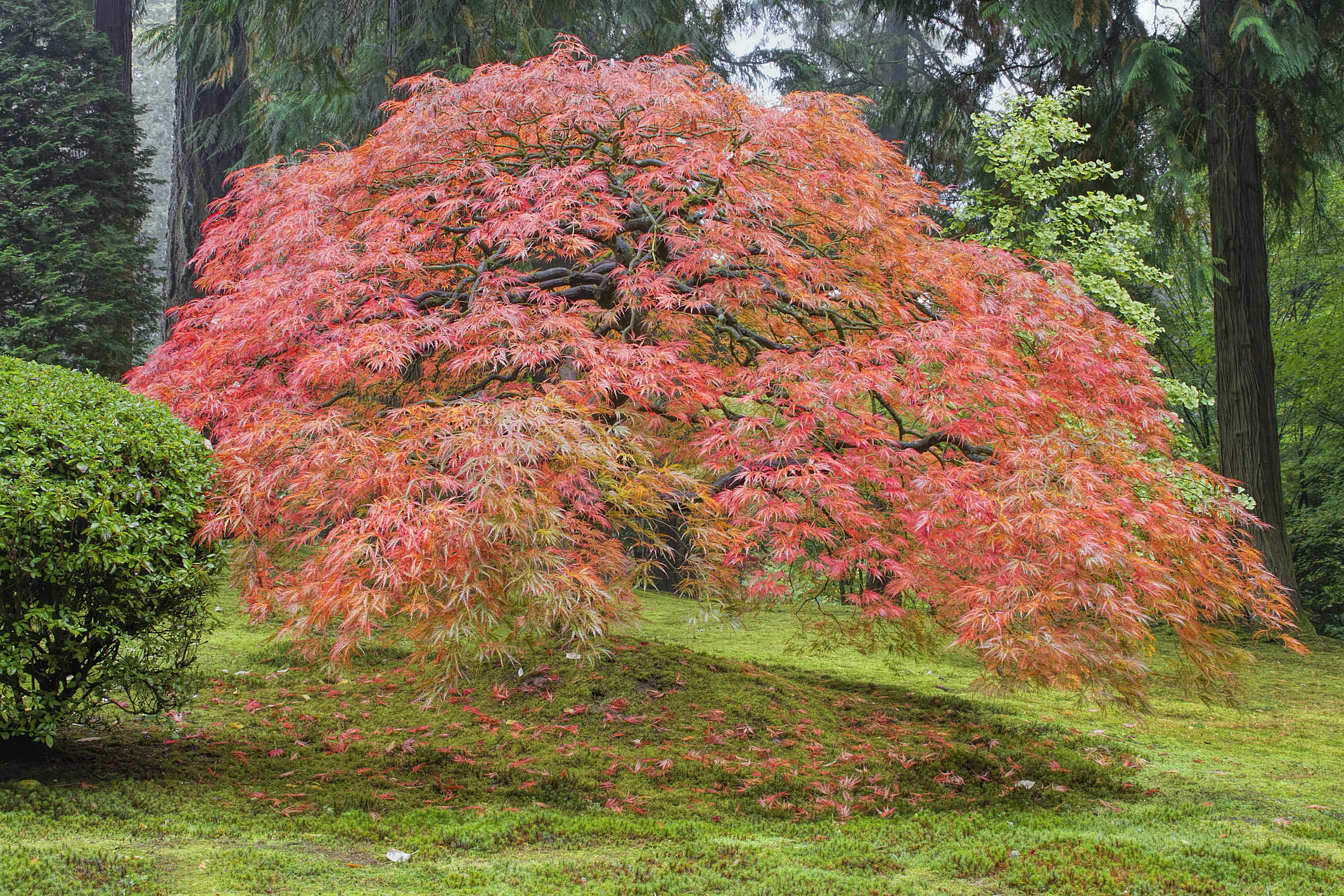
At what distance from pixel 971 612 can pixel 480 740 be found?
2645mm

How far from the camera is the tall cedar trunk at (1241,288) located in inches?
361

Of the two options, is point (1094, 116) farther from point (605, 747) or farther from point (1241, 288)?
point (605, 747)

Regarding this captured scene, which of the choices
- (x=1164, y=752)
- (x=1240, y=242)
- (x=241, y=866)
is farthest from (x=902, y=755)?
(x=1240, y=242)

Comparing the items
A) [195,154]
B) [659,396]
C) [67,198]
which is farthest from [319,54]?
[659,396]

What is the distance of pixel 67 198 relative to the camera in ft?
33.9

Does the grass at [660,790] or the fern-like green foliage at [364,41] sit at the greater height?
the fern-like green foliage at [364,41]

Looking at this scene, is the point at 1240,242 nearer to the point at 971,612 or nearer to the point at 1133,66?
the point at 1133,66

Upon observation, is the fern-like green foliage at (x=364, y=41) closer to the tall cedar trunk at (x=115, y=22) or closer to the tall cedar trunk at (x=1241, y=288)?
the tall cedar trunk at (x=115, y=22)

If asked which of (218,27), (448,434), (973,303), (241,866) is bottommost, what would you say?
(241,866)

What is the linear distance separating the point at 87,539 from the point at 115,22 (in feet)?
37.1

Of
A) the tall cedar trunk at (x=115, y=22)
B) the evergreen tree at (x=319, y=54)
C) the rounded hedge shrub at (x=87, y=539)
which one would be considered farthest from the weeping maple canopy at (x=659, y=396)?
the tall cedar trunk at (x=115, y=22)

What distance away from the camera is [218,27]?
31.4 feet

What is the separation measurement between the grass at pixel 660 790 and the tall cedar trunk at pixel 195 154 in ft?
15.2

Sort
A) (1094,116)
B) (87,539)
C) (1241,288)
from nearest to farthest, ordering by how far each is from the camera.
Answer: (87,539)
(1241,288)
(1094,116)
